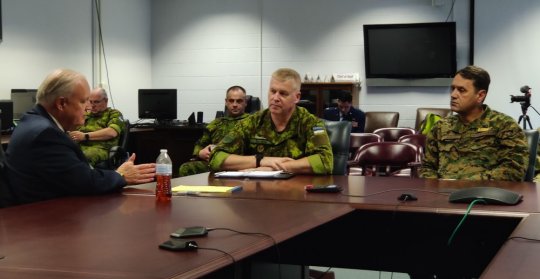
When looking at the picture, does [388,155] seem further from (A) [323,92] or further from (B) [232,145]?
(A) [323,92]

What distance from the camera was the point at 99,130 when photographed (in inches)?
250

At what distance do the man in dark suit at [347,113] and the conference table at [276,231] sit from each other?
4969 mm

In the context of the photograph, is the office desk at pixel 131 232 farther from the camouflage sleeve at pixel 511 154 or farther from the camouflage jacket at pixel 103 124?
the camouflage jacket at pixel 103 124

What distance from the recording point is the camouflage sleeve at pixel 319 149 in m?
3.35

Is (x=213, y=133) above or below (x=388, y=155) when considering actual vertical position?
above

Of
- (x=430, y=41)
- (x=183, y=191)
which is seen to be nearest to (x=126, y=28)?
(x=430, y=41)

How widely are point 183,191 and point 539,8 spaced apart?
7370 millimetres

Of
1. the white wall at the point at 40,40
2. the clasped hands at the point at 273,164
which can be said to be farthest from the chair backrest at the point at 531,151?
the white wall at the point at 40,40

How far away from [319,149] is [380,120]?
219 inches

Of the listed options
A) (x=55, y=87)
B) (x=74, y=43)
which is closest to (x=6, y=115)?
(x=74, y=43)

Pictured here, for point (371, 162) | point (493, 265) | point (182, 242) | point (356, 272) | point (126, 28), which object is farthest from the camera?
point (126, 28)

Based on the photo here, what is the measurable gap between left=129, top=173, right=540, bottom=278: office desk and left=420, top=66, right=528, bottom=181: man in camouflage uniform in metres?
0.51

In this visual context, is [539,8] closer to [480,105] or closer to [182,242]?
[480,105]

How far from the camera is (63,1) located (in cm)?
845
